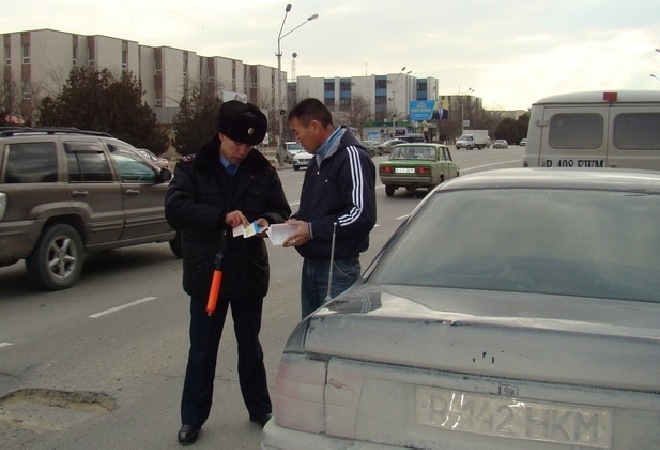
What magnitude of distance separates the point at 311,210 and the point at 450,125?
12586cm

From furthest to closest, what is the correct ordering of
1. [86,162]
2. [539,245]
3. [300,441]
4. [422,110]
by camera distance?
[422,110] → [86,162] → [539,245] → [300,441]

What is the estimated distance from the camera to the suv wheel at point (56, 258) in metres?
8.21

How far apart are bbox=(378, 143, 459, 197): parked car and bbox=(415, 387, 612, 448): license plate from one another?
748 inches

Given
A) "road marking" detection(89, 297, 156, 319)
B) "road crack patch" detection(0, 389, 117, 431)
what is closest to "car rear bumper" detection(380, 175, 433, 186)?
"road marking" detection(89, 297, 156, 319)

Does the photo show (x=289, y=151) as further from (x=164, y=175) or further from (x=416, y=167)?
(x=164, y=175)

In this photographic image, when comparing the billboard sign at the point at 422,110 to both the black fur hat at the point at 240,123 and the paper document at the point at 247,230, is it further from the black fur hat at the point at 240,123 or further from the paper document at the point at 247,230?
the paper document at the point at 247,230

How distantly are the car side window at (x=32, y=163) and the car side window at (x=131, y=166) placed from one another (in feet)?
3.38

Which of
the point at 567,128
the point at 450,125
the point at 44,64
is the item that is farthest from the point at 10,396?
the point at 450,125

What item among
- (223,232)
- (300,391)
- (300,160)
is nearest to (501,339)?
(300,391)

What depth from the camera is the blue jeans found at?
4121 mm

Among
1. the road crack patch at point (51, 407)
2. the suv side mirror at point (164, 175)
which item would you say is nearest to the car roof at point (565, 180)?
the road crack patch at point (51, 407)

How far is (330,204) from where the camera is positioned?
4.09 m

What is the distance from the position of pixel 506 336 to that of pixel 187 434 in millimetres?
2506

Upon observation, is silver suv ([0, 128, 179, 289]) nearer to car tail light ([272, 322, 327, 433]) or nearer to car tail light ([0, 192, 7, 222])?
car tail light ([0, 192, 7, 222])
